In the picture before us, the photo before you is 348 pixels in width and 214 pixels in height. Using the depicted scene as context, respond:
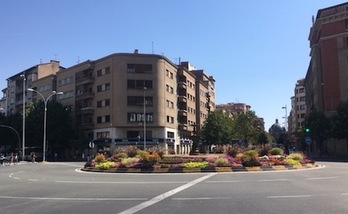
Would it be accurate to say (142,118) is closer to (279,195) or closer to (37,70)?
(37,70)

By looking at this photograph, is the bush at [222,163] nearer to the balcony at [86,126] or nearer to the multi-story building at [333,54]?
the multi-story building at [333,54]

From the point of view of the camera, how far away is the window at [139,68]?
241ft

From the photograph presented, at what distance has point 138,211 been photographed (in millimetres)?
10430

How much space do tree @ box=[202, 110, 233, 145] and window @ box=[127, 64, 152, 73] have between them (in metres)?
21.3

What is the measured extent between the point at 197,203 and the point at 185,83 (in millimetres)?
76062

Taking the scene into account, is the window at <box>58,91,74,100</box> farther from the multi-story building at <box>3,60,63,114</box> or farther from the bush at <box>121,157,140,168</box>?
the bush at <box>121,157,140,168</box>

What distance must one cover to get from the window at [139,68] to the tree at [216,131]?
21.3 m

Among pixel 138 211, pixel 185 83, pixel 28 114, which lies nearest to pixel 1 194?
pixel 138 211

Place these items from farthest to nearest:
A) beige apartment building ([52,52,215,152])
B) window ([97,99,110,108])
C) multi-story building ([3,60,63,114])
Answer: multi-story building ([3,60,63,114]), window ([97,99,110,108]), beige apartment building ([52,52,215,152])

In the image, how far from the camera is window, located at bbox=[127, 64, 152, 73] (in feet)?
241

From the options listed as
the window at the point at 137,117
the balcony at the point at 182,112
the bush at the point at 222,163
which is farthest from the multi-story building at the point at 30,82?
the bush at the point at 222,163

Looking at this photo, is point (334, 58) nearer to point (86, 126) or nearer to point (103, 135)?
point (103, 135)

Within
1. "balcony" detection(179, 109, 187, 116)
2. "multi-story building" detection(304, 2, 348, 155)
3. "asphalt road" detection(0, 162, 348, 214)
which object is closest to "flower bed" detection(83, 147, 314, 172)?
"asphalt road" detection(0, 162, 348, 214)

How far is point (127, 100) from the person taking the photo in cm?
7244
